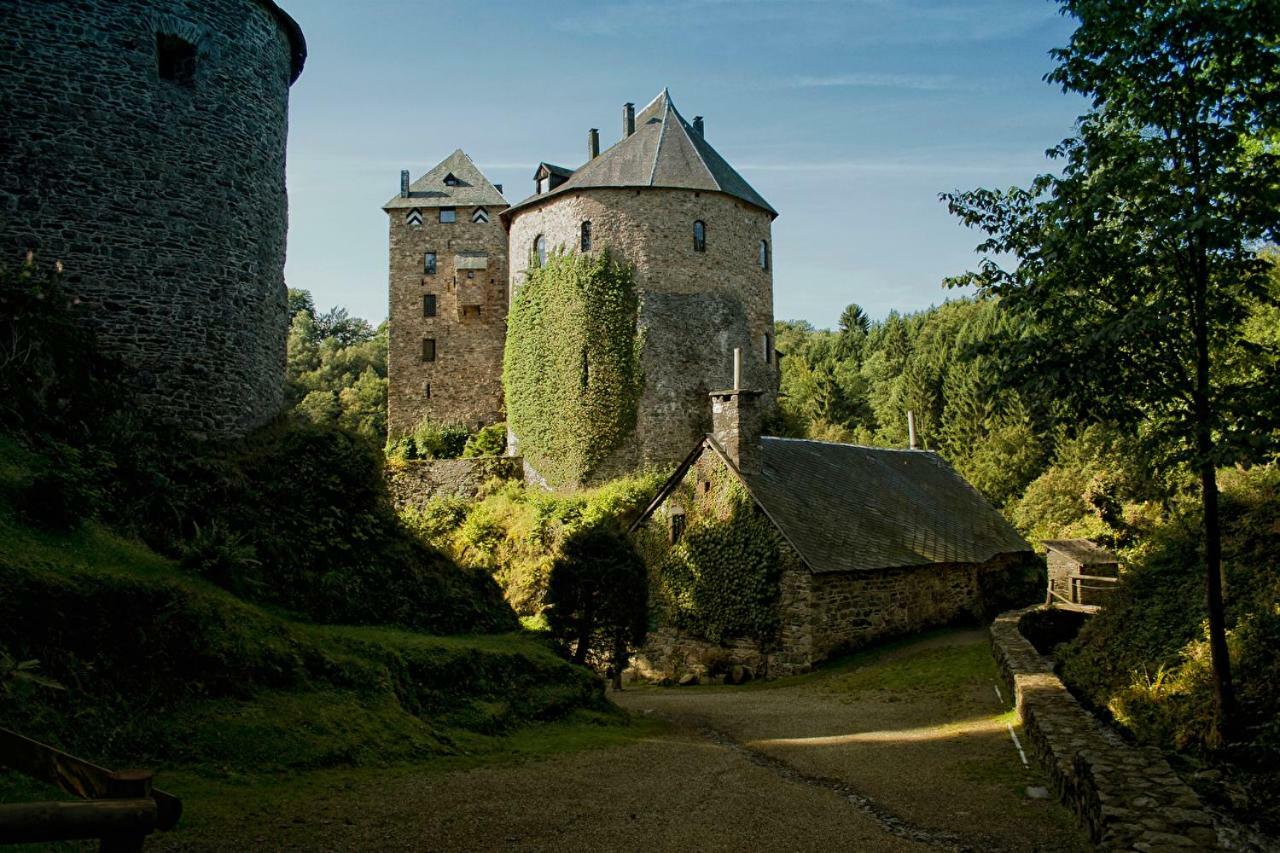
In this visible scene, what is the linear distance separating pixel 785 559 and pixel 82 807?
1820 centimetres

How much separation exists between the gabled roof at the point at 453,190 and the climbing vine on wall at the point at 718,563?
2344cm

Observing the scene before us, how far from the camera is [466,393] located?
39531mm

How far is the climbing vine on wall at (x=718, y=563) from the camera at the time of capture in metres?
20.8

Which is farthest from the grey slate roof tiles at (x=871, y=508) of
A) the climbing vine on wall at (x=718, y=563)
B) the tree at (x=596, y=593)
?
the tree at (x=596, y=593)

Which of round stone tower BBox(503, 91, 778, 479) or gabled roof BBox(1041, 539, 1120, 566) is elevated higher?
round stone tower BBox(503, 91, 778, 479)

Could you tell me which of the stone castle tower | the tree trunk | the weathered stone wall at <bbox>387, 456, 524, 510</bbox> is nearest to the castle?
the weathered stone wall at <bbox>387, 456, 524, 510</bbox>

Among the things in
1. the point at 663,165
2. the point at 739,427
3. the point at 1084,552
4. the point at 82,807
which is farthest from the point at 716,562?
the point at 82,807

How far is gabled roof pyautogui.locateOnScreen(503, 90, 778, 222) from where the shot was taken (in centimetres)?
3189

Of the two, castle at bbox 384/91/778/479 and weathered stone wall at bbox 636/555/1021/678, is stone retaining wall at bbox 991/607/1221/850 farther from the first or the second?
castle at bbox 384/91/778/479

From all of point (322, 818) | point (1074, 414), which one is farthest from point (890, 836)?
point (1074, 414)

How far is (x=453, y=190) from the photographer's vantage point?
138 feet

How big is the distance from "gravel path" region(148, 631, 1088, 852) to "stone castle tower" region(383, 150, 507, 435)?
94.1 ft

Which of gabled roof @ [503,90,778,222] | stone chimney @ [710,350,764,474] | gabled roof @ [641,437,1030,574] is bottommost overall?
gabled roof @ [641,437,1030,574]

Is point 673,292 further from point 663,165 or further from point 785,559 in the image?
point 785,559
